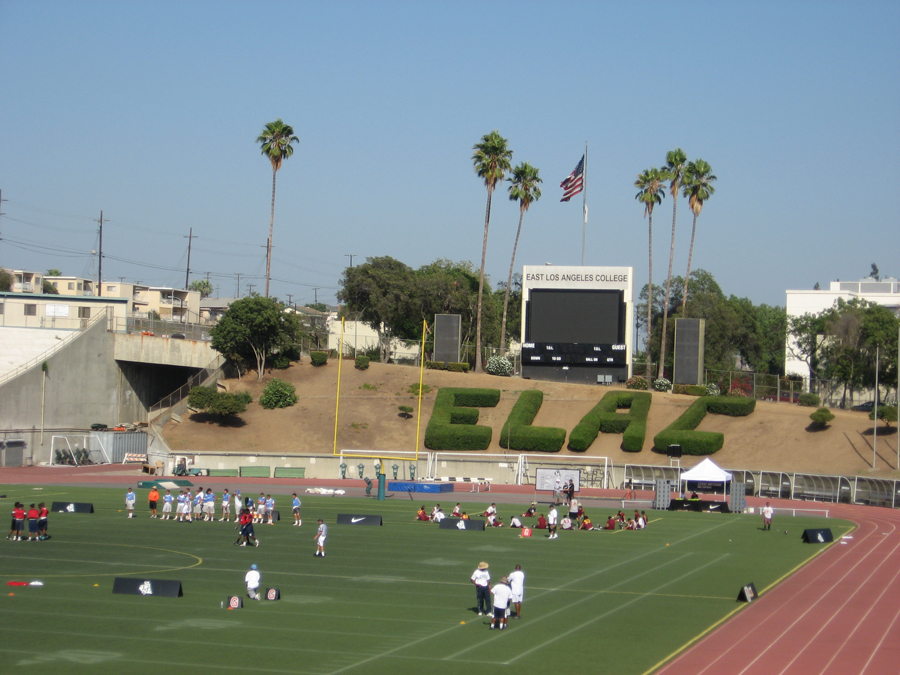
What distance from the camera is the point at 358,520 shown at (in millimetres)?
42281

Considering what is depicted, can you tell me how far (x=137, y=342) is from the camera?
7912cm

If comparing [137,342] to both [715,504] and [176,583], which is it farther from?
[176,583]

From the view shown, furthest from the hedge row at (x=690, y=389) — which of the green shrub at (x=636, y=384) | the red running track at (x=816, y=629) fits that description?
the red running track at (x=816, y=629)

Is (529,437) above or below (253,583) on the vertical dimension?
above

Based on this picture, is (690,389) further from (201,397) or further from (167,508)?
(167,508)

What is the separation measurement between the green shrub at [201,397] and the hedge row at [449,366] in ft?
68.0

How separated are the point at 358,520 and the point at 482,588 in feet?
63.1

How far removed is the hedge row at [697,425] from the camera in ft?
219

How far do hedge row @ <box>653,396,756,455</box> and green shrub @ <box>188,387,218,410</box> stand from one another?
3485 cm

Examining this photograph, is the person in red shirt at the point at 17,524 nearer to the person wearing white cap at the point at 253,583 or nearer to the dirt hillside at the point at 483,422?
the person wearing white cap at the point at 253,583

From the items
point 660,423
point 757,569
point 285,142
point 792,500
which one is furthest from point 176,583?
point 285,142

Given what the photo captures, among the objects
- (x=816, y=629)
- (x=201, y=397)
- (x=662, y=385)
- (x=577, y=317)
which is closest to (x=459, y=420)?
(x=577, y=317)

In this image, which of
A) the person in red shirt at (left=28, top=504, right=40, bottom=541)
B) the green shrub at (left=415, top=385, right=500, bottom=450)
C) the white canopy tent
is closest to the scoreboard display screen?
the green shrub at (left=415, top=385, right=500, bottom=450)

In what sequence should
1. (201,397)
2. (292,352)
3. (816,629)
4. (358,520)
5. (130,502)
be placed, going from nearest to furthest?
(816,629), (358,520), (130,502), (201,397), (292,352)
